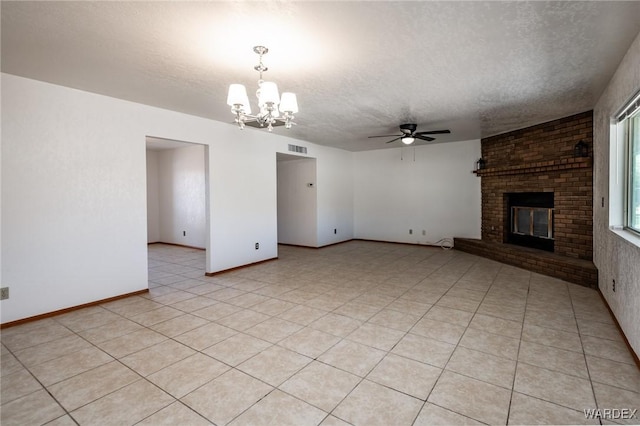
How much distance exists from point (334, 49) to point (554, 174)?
14.9ft

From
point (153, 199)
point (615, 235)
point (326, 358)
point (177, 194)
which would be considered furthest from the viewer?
point (153, 199)

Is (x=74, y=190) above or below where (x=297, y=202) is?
above

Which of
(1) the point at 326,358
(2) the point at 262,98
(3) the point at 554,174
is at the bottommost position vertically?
(1) the point at 326,358

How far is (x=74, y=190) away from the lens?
3.54 metres

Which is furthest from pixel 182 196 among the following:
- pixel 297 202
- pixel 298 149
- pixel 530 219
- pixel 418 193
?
pixel 530 219

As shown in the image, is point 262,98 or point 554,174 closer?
point 262,98

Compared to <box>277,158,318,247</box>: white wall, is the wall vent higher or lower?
higher

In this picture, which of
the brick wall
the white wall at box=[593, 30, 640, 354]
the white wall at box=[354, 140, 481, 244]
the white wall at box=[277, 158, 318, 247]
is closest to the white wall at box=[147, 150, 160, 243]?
the white wall at box=[277, 158, 318, 247]

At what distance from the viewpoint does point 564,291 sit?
4.03 meters

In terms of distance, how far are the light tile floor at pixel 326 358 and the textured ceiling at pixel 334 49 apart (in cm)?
Result: 246

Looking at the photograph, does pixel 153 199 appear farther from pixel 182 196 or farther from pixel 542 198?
pixel 542 198

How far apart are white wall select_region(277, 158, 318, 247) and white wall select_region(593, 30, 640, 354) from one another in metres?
5.02

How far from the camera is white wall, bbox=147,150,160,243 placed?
333 inches

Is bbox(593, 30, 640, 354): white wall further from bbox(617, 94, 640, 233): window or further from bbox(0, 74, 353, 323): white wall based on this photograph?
A: bbox(0, 74, 353, 323): white wall
